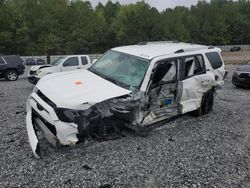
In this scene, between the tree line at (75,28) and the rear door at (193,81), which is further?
the tree line at (75,28)

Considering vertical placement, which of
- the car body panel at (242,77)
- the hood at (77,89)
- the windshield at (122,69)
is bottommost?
the car body panel at (242,77)

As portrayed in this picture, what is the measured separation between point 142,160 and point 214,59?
4.15 metres

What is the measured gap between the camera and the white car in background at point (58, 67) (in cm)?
1223

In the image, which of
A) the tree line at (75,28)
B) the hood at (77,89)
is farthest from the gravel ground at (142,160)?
the tree line at (75,28)

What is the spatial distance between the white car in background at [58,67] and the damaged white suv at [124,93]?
6.35 meters

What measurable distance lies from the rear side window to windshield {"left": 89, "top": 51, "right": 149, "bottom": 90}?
2444 millimetres

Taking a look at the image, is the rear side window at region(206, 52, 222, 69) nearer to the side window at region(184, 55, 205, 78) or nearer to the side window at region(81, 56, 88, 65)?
the side window at region(184, 55, 205, 78)

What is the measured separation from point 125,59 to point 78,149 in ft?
7.65

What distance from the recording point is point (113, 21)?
6900cm

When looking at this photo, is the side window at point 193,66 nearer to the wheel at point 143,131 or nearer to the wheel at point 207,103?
the wheel at point 207,103

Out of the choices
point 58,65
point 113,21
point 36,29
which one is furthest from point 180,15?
point 58,65

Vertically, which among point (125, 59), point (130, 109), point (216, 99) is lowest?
point (216, 99)

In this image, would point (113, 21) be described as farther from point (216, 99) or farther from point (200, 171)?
point (200, 171)

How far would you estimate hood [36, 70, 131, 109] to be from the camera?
4.64 metres
